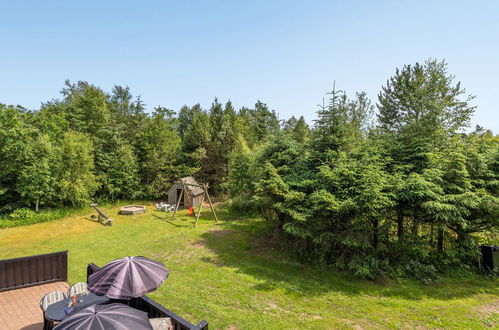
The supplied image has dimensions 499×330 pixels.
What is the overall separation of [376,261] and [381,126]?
621 inches

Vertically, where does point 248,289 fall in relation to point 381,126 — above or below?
below

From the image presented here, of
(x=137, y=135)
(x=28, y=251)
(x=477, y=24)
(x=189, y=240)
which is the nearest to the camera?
(x=477, y=24)

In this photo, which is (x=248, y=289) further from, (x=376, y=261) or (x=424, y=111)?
(x=424, y=111)

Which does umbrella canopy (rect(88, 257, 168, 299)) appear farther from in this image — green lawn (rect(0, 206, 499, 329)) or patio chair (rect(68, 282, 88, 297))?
green lawn (rect(0, 206, 499, 329))

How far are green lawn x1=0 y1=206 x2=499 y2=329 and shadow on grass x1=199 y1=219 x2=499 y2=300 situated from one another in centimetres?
3

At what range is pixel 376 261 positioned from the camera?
900 cm

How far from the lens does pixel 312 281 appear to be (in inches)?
347

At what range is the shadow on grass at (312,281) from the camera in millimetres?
8031

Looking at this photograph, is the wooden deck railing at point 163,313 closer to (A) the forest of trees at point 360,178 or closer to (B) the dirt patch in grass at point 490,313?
(A) the forest of trees at point 360,178

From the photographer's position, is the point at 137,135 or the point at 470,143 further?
the point at 137,135

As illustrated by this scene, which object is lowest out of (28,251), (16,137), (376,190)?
(28,251)

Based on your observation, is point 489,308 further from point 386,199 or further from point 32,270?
point 32,270

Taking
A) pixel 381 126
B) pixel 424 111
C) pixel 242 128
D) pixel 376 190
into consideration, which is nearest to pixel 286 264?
pixel 376 190

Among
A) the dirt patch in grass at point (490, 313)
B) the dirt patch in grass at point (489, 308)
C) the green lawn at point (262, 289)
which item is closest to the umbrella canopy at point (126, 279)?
the green lawn at point (262, 289)
